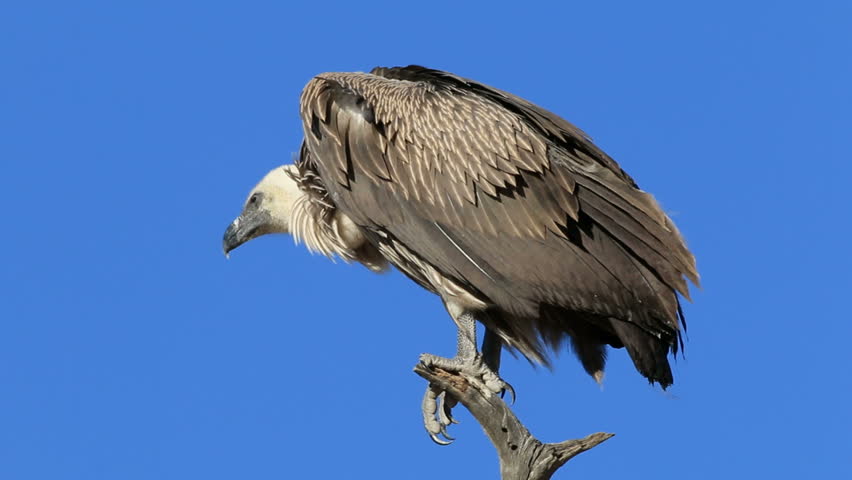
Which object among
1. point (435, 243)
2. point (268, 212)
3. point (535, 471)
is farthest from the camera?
point (268, 212)

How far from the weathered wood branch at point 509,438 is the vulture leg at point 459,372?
0.20 feet

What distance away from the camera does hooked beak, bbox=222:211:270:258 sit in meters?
11.7

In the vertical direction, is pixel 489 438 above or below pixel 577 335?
below

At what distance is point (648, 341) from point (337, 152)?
2347 mm

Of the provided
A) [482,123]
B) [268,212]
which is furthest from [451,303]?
[268,212]

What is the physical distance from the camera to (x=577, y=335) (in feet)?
35.7

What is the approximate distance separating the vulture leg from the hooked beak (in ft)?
6.30

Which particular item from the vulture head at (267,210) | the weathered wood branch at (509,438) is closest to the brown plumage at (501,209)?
the weathered wood branch at (509,438)

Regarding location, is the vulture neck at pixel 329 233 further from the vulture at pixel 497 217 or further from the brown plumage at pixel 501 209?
the brown plumage at pixel 501 209

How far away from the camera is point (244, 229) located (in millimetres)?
11781

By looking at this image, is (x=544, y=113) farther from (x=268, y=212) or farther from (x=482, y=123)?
(x=268, y=212)

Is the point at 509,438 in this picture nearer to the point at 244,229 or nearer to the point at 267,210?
the point at 267,210

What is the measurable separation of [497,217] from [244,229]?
2397 mm

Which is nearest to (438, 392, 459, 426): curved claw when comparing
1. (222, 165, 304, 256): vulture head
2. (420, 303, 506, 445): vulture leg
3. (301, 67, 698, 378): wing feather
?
(420, 303, 506, 445): vulture leg
